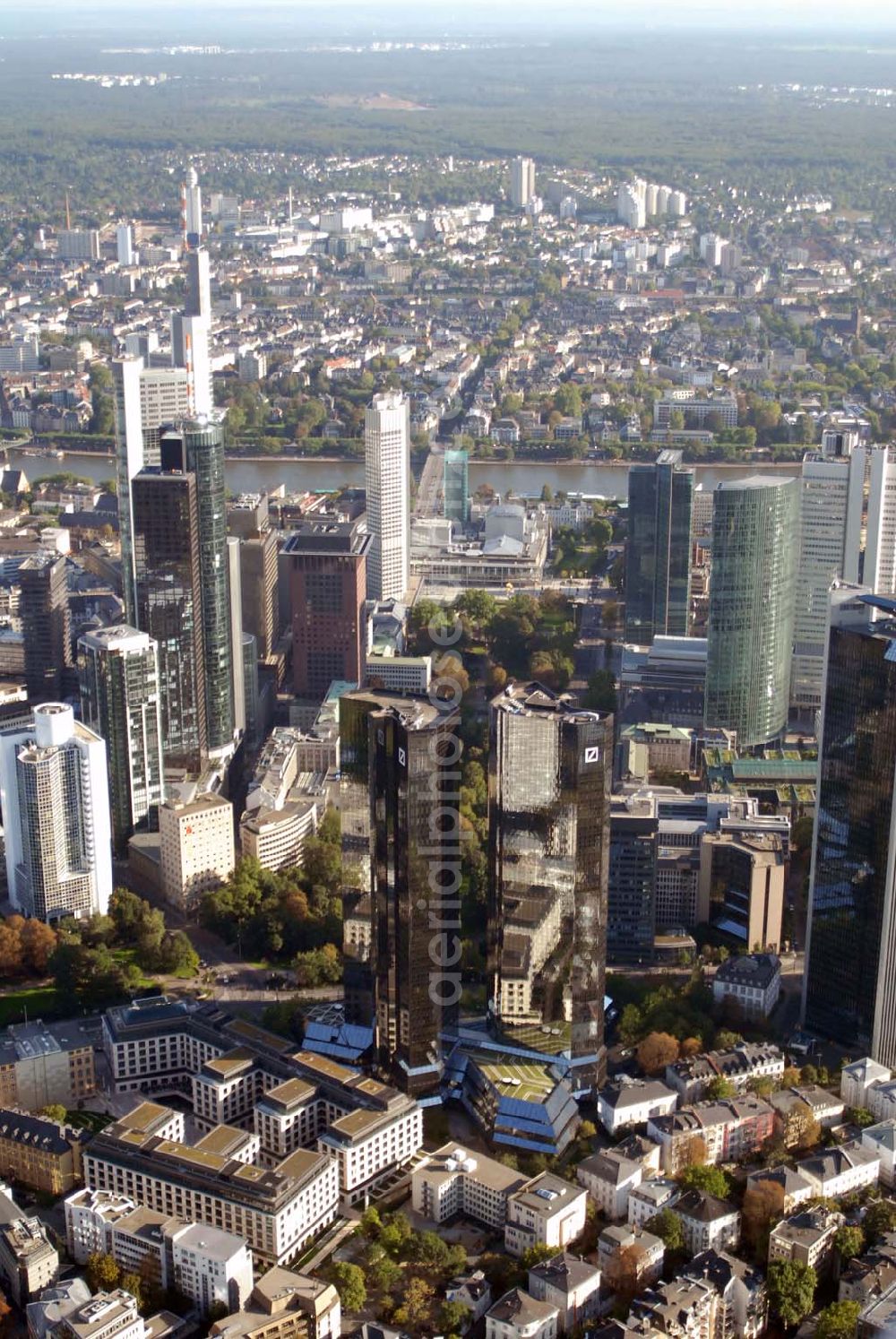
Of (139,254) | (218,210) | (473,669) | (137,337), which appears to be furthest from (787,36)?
(473,669)

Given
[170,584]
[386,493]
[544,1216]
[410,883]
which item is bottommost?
[544,1216]

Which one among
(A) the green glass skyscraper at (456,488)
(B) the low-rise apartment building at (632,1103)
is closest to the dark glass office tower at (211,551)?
(B) the low-rise apartment building at (632,1103)

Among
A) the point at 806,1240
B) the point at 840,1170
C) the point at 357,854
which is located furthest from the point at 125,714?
the point at 806,1240

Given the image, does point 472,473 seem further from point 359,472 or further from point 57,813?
point 57,813

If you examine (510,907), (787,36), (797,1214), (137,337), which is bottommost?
(797,1214)

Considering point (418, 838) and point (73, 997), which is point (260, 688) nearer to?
point (73, 997)

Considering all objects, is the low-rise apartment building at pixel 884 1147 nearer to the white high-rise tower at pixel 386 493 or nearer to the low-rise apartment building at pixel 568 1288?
the low-rise apartment building at pixel 568 1288
